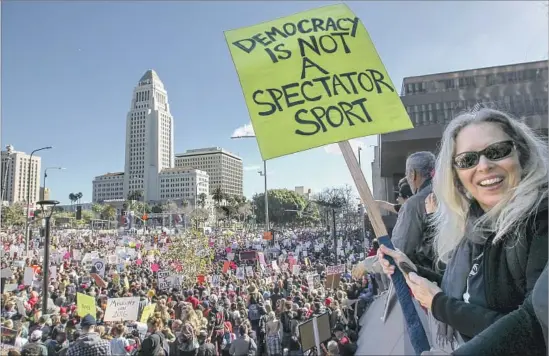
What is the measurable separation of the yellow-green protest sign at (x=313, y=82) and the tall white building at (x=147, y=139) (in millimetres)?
→ 146345

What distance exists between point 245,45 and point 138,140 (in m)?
160

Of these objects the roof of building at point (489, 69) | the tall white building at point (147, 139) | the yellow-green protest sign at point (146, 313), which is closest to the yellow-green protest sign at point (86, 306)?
the yellow-green protest sign at point (146, 313)

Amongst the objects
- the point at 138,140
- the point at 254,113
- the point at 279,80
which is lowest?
the point at 254,113

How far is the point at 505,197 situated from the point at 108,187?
167 m

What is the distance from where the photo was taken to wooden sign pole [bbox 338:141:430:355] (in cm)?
183

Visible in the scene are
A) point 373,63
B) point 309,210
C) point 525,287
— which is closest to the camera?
point 525,287

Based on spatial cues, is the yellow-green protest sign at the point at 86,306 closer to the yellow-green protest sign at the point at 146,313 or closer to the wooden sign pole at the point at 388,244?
the yellow-green protest sign at the point at 146,313

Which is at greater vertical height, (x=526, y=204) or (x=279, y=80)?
(x=279, y=80)

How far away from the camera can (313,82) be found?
94.3 inches

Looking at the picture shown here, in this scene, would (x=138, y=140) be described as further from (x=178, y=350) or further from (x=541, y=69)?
(x=178, y=350)

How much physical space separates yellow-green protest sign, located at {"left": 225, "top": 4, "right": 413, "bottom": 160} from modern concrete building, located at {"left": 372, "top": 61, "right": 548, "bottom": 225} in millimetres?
21632

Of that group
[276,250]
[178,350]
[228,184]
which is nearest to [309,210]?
[228,184]

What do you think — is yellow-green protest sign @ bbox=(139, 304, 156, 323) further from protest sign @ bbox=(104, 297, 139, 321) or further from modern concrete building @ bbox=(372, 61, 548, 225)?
modern concrete building @ bbox=(372, 61, 548, 225)

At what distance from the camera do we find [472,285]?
1.50 m
